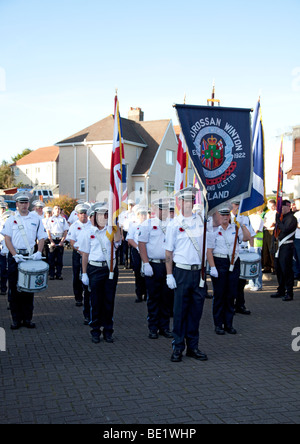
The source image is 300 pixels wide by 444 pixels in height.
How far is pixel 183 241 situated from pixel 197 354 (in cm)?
157

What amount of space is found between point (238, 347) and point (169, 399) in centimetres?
224

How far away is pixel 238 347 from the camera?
253 inches

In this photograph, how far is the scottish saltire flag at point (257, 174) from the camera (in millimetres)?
7852

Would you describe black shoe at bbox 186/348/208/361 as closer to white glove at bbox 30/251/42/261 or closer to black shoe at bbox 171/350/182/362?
black shoe at bbox 171/350/182/362

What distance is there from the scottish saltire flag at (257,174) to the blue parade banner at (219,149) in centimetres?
175

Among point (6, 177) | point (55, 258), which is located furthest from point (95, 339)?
point (6, 177)

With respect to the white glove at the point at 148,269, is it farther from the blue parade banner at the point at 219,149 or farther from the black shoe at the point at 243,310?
the black shoe at the point at 243,310

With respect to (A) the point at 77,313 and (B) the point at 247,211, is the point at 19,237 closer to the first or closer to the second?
(A) the point at 77,313

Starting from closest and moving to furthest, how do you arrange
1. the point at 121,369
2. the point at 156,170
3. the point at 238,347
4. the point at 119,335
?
the point at 121,369, the point at 238,347, the point at 119,335, the point at 156,170

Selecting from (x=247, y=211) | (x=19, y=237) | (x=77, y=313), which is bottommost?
(x=77, y=313)

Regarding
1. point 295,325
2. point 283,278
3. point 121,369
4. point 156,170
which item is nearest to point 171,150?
point 156,170

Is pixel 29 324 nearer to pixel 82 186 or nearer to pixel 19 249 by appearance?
pixel 19 249

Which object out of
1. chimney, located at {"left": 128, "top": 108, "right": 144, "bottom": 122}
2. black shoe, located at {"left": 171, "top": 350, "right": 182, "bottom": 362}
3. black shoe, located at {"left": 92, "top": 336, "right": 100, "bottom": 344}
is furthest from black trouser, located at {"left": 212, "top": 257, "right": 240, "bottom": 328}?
chimney, located at {"left": 128, "top": 108, "right": 144, "bottom": 122}

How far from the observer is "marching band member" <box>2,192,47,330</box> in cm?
716
